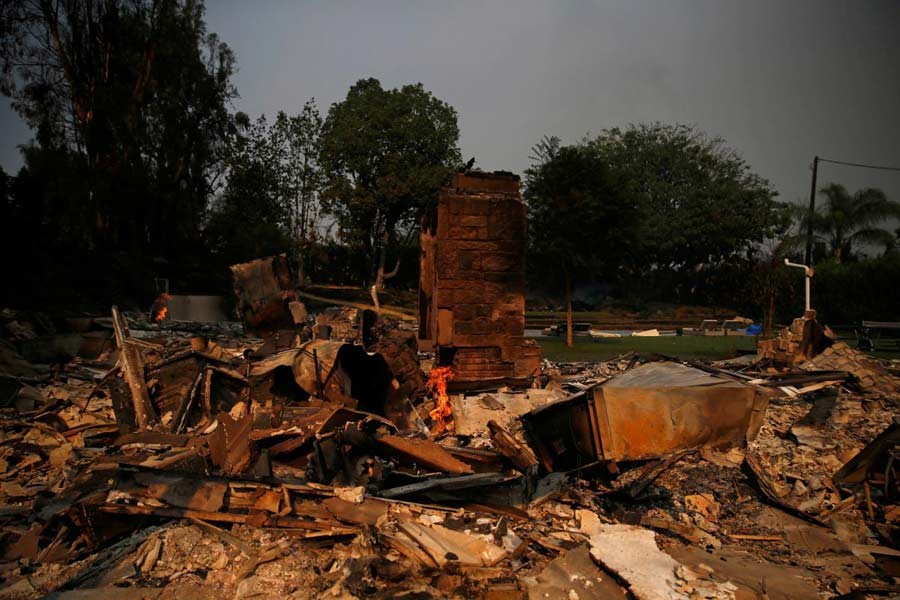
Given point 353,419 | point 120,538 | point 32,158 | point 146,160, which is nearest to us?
point 120,538

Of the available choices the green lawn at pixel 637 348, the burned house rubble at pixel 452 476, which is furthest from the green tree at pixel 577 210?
the burned house rubble at pixel 452 476

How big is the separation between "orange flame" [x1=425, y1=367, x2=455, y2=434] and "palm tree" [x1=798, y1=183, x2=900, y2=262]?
30.8 meters

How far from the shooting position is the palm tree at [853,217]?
3097cm

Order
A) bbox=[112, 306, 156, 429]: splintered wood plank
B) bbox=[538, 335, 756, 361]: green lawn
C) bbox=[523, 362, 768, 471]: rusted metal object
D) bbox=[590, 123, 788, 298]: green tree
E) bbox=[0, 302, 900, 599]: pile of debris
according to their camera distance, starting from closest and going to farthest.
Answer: bbox=[0, 302, 900, 599]: pile of debris, bbox=[523, 362, 768, 471]: rusted metal object, bbox=[112, 306, 156, 429]: splintered wood plank, bbox=[538, 335, 756, 361]: green lawn, bbox=[590, 123, 788, 298]: green tree

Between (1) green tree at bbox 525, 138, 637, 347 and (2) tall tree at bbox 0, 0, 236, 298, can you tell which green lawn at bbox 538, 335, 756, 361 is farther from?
(2) tall tree at bbox 0, 0, 236, 298

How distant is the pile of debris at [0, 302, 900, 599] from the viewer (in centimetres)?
311

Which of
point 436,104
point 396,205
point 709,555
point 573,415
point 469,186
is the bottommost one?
point 709,555

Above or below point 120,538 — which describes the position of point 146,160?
above

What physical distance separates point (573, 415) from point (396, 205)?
25.6 meters

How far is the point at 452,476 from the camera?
14.1 feet

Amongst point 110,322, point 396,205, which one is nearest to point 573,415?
point 110,322

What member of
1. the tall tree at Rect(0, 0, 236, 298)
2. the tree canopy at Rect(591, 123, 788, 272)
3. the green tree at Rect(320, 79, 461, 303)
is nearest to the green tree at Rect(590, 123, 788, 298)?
the tree canopy at Rect(591, 123, 788, 272)

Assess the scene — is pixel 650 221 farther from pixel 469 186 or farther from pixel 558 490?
pixel 558 490

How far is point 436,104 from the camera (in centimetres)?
2997
